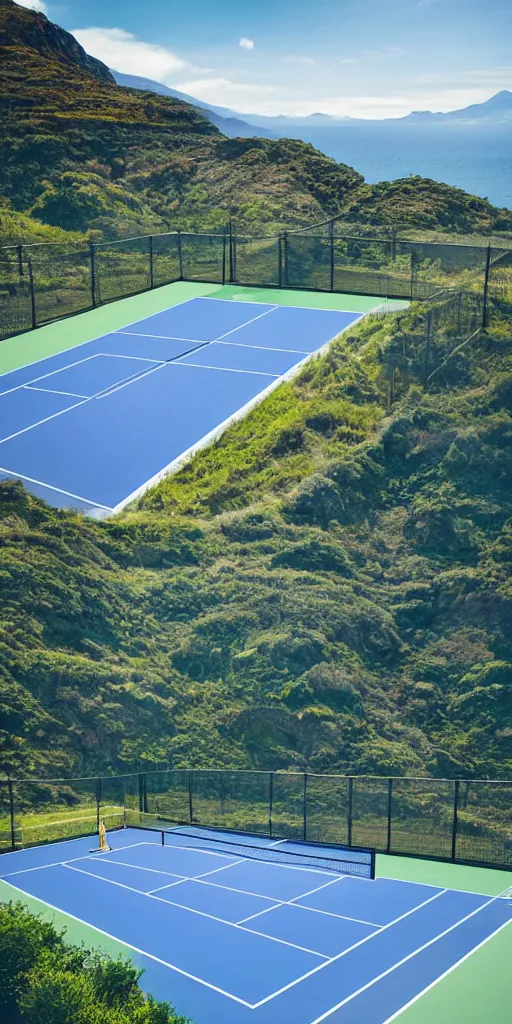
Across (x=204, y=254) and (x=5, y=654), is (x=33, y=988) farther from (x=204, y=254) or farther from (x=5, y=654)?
(x=204, y=254)

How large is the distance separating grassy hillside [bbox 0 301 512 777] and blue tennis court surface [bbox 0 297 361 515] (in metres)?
0.68

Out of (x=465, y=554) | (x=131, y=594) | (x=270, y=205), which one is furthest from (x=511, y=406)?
(x=270, y=205)

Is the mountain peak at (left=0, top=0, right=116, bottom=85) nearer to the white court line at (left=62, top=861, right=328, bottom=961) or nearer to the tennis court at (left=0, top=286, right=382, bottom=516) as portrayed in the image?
the tennis court at (left=0, top=286, right=382, bottom=516)

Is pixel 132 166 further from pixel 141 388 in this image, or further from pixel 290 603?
pixel 290 603

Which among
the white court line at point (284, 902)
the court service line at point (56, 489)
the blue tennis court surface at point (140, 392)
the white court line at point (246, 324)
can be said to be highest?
the white court line at point (246, 324)

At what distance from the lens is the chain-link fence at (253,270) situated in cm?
3156

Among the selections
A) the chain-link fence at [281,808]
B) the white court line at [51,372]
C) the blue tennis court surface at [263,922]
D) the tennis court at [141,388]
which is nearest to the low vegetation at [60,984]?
the blue tennis court surface at [263,922]

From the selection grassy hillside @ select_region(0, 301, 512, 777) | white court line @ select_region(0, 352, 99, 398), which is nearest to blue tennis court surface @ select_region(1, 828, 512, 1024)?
grassy hillside @ select_region(0, 301, 512, 777)

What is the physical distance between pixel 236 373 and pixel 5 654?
875 cm

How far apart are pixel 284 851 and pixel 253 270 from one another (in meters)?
22.4

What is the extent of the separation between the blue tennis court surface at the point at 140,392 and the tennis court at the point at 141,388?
25mm

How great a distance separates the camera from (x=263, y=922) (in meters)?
14.8

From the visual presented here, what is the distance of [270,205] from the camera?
52.2m

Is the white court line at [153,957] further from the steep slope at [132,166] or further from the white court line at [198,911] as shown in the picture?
the steep slope at [132,166]
